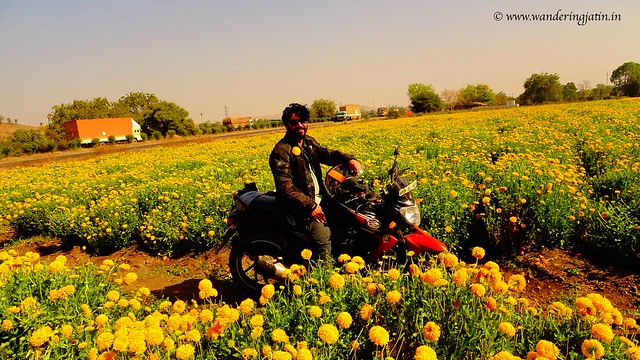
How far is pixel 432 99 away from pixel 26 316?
79.3 meters

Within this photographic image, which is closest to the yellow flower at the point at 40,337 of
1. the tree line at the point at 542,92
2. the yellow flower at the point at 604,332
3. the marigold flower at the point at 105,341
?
the marigold flower at the point at 105,341

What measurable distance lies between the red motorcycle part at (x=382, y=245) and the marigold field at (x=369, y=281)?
10.3 inches

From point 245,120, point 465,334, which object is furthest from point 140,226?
point 245,120

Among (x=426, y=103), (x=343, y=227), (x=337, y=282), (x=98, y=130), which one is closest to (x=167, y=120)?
(x=98, y=130)

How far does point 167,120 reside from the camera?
208ft

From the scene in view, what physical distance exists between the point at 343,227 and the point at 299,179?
77 cm

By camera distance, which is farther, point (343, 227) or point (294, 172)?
point (343, 227)

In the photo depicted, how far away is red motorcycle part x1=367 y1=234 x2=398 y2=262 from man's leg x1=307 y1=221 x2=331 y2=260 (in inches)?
19.2

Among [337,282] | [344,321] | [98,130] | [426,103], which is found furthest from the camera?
[426,103]

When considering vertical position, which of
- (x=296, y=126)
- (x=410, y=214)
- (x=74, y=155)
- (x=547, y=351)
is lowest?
(x=547, y=351)

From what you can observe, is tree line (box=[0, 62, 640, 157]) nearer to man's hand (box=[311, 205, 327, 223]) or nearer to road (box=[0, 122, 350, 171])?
road (box=[0, 122, 350, 171])

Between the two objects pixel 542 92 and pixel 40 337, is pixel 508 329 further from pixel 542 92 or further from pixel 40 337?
pixel 542 92

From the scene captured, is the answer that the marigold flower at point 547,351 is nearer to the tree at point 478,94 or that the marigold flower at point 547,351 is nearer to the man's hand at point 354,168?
the man's hand at point 354,168

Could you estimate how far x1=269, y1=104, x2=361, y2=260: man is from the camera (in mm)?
3660
